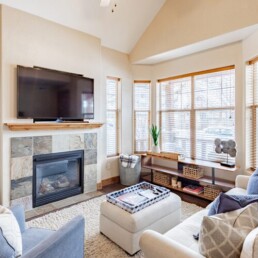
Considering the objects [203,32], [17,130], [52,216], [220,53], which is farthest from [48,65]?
[220,53]

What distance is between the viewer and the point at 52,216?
2.75m

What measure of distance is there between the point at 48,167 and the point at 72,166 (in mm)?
439

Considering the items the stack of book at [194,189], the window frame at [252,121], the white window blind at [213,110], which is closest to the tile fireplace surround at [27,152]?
the stack of book at [194,189]

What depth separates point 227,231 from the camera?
1.16 metres

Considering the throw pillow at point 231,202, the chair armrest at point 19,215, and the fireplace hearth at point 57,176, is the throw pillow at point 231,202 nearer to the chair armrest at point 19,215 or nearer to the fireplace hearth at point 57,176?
the chair armrest at point 19,215

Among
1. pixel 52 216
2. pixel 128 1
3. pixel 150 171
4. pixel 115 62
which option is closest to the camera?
pixel 52 216

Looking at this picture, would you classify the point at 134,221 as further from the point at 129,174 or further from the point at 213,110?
the point at 213,110

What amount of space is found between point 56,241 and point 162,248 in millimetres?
686

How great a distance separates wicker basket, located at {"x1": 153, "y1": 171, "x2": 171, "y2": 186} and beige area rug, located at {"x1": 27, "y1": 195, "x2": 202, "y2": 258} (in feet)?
2.50

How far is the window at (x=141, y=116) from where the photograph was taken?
14.9 ft

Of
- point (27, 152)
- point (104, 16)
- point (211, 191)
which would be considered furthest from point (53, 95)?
point (211, 191)

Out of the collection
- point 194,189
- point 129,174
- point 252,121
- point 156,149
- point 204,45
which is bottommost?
point 194,189

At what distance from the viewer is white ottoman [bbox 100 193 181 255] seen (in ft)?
6.42

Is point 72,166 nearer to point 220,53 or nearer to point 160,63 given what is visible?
point 160,63
